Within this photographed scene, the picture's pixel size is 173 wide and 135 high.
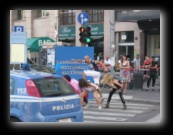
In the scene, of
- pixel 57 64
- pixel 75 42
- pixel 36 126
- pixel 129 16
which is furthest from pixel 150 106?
pixel 75 42

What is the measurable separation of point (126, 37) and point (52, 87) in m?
21.2

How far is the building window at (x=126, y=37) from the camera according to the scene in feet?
89.3

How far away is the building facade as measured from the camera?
2591 centimetres

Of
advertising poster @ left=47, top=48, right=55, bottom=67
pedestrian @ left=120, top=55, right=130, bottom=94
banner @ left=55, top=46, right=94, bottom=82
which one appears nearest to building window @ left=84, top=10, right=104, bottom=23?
advertising poster @ left=47, top=48, right=55, bottom=67

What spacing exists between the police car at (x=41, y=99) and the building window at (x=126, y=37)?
20500 millimetres

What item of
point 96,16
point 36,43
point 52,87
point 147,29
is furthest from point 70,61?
point 36,43

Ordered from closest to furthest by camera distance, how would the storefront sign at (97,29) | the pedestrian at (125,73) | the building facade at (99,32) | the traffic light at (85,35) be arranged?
1. the pedestrian at (125,73)
2. the traffic light at (85,35)
3. the building facade at (99,32)
4. the storefront sign at (97,29)

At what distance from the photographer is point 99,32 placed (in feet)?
95.0

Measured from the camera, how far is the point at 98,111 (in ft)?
38.8

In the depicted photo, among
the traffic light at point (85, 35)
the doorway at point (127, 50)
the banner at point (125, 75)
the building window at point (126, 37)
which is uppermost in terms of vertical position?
the building window at point (126, 37)

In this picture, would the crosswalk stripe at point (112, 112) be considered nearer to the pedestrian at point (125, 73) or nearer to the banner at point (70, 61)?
the banner at point (70, 61)

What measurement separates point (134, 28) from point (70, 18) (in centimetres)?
694

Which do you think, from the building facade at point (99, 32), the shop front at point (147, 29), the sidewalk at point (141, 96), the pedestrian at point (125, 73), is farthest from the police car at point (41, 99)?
the shop front at point (147, 29)
